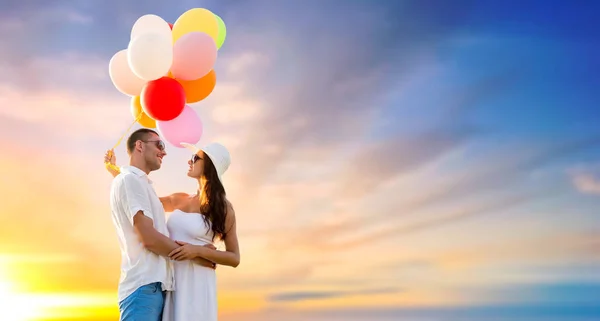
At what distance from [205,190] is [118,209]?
67 cm

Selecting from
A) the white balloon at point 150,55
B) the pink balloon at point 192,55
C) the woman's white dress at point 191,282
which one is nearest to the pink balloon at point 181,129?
the pink balloon at point 192,55

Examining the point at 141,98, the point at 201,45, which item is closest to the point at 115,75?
the point at 141,98

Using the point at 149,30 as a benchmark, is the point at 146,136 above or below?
below

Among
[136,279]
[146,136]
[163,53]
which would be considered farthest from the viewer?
[163,53]

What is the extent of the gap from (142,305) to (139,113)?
1.76 meters

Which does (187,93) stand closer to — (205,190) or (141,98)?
(141,98)

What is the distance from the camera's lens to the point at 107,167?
177 inches

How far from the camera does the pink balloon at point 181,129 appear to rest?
4719 mm

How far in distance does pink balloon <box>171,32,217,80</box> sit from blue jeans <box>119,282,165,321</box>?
68.2 inches

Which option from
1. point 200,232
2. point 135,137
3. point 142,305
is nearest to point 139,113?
point 135,137

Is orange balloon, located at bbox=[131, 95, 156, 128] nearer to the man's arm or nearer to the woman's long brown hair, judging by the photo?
the woman's long brown hair

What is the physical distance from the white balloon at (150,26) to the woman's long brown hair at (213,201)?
1.01 m

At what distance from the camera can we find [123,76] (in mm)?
4707

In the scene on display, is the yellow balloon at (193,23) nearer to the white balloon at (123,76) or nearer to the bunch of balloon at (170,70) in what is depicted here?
the bunch of balloon at (170,70)
